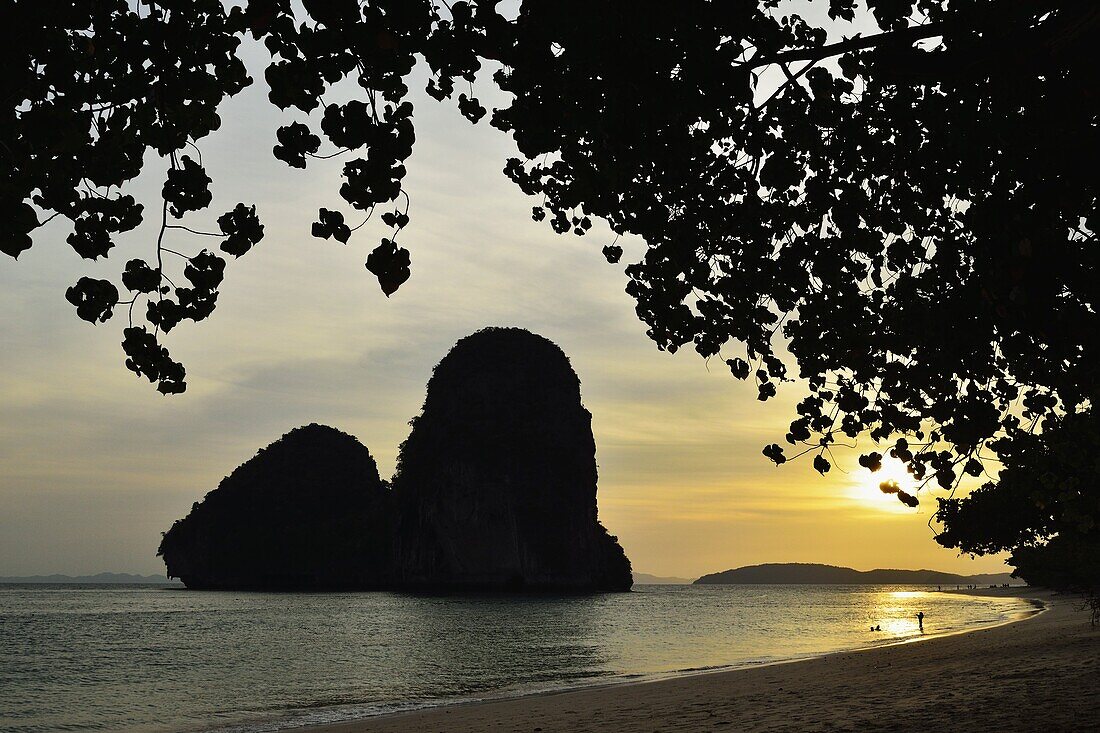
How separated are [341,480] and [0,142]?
18046 cm

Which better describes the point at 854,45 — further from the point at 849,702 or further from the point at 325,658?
the point at 325,658

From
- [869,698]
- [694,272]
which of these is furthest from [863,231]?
[869,698]

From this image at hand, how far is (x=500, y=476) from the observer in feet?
465

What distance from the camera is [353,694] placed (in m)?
31.4

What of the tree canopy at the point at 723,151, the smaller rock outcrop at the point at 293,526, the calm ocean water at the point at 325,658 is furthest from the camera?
the smaller rock outcrop at the point at 293,526

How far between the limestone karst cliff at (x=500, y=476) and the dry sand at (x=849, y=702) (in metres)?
112

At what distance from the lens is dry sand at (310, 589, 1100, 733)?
1241 centimetres

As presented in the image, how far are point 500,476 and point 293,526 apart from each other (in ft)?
174

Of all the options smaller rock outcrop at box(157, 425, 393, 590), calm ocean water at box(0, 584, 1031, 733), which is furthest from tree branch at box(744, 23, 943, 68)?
smaller rock outcrop at box(157, 425, 393, 590)

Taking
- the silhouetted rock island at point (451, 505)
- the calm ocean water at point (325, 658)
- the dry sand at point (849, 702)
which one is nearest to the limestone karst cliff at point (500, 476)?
the silhouetted rock island at point (451, 505)

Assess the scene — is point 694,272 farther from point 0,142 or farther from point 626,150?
point 0,142

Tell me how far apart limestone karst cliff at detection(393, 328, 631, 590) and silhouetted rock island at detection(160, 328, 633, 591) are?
21cm

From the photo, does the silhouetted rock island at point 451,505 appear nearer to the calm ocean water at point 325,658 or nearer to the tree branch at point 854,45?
the calm ocean water at point 325,658

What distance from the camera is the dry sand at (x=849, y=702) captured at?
12414 mm
